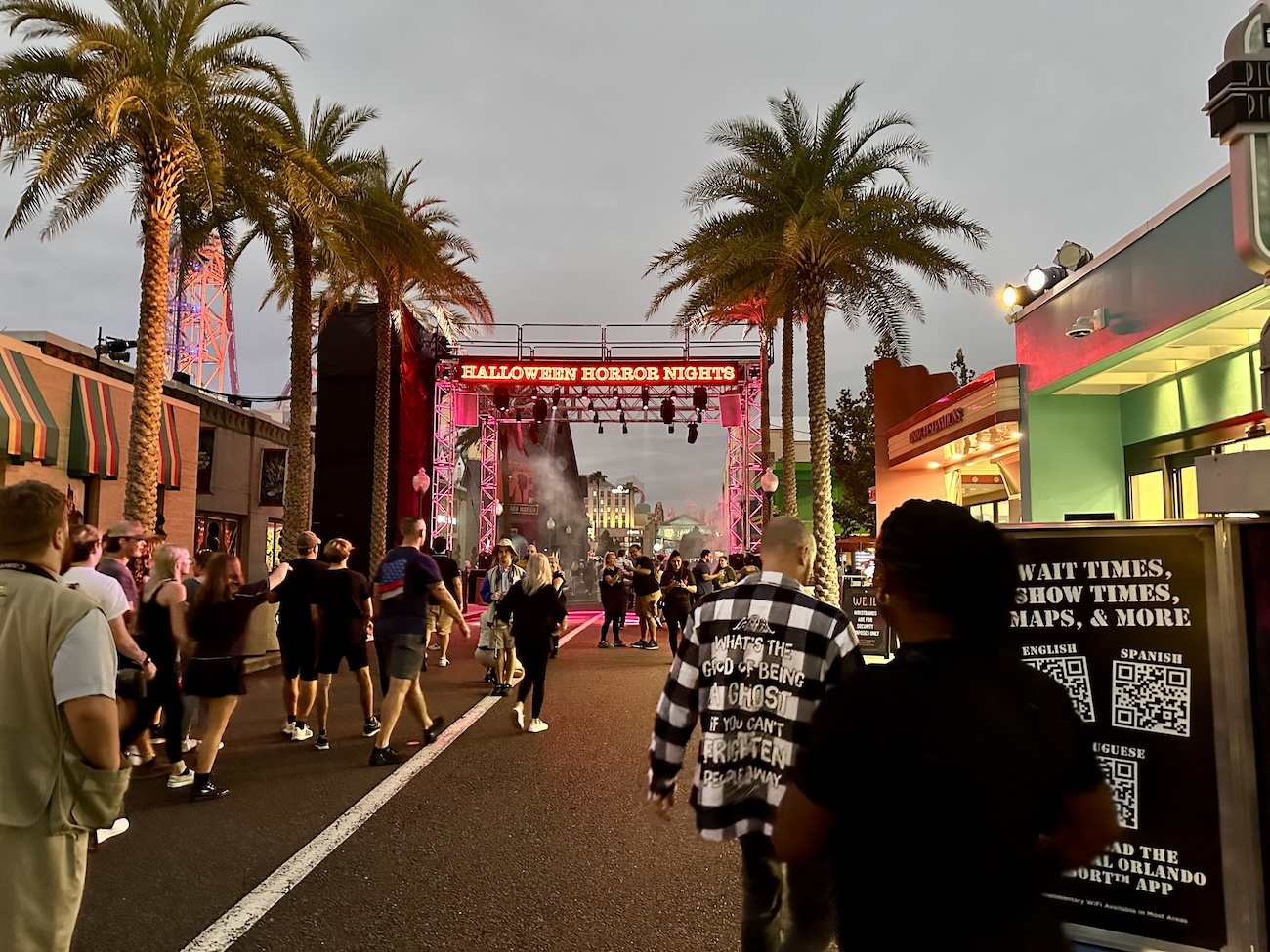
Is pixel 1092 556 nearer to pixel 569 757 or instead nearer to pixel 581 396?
pixel 569 757

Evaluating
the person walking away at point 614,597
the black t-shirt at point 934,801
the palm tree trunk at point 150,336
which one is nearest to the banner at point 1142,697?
the black t-shirt at point 934,801

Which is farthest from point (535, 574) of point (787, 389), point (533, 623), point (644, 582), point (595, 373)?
point (595, 373)

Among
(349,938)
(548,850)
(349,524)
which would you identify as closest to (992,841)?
(349,938)

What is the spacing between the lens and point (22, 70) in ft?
41.8

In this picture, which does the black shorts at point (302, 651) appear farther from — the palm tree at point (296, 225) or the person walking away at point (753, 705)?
the palm tree at point (296, 225)

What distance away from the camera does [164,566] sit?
6.67 metres

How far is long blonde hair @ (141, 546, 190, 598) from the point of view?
6.64 m

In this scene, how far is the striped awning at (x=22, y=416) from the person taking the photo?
14.0 meters

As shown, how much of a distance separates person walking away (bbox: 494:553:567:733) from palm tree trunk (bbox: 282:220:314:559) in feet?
28.5

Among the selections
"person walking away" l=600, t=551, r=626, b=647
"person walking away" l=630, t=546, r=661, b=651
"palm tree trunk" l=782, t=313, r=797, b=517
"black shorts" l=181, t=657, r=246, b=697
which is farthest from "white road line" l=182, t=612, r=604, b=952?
"palm tree trunk" l=782, t=313, r=797, b=517

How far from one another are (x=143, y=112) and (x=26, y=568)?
42.6ft

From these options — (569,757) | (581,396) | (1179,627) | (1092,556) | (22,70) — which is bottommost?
(569,757)

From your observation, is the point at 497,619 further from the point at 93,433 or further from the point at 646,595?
the point at 93,433

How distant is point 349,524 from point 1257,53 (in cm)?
2281
